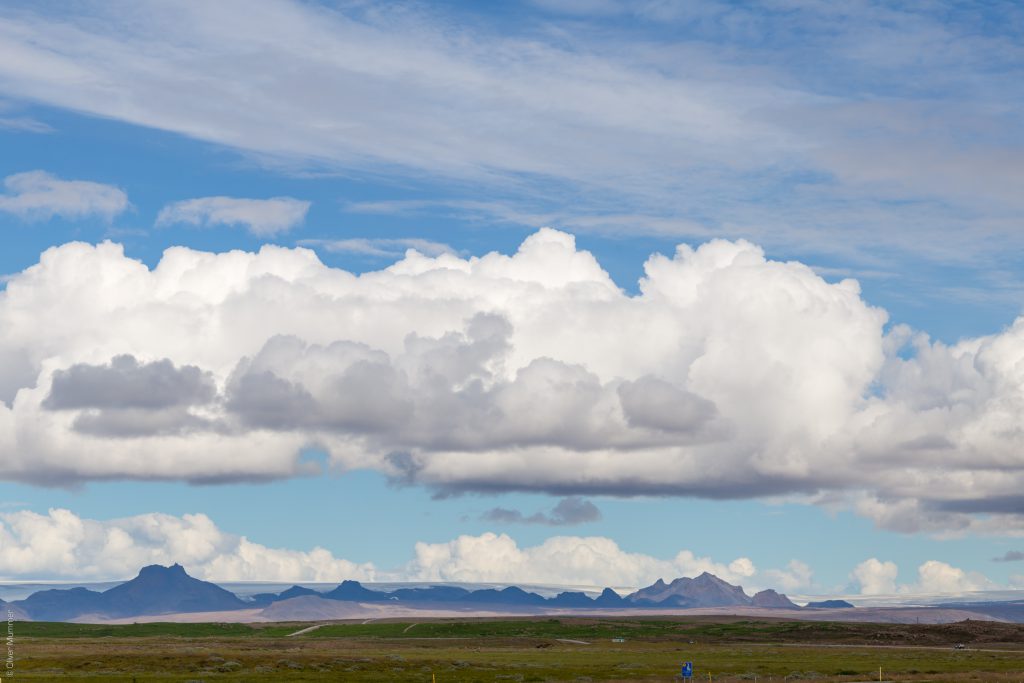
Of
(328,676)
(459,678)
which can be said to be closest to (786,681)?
(459,678)

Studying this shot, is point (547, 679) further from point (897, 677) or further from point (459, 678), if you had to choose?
point (897, 677)

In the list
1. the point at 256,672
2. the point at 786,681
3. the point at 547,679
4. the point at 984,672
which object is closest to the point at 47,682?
the point at 256,672

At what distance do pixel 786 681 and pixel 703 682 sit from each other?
13.0 meters

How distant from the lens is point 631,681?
181m

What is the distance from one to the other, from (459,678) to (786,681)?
46205 millimetres

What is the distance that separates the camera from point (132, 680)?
178750mm

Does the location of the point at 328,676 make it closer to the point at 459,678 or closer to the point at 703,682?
the point at 459,678

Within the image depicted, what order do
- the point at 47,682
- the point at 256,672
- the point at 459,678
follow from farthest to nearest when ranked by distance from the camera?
the point at 256,672 < the point at 459,678 < the point at 47,682

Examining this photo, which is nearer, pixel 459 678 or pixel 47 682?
pixel 47 682

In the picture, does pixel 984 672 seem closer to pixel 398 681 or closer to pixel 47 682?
pixel 398 681

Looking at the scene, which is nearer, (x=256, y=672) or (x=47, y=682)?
(x=47, y=682)

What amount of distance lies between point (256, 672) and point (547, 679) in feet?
149

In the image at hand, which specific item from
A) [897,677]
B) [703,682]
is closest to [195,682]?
[703,682]

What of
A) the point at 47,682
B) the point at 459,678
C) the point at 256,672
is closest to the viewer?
the point at 47,682
